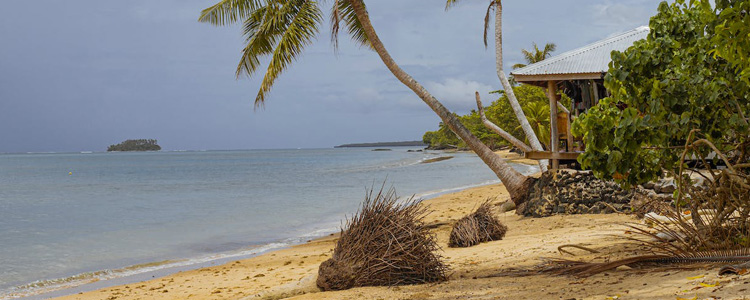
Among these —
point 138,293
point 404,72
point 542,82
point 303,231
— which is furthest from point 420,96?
point 138,293

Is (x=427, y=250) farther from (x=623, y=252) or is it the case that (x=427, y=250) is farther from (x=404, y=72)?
(x=404, y=72)

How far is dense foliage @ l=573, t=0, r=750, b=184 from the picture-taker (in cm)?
546

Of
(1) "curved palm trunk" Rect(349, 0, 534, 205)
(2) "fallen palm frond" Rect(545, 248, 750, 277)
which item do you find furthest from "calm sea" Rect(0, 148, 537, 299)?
(2) "fallen palm frond" Rect(545, 248, 750, 277)

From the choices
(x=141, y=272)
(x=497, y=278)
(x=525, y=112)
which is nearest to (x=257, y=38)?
(x=141, y=272)

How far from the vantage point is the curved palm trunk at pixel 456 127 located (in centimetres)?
1367

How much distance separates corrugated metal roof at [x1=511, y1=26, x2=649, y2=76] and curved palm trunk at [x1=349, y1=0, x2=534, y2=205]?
188 centimetres

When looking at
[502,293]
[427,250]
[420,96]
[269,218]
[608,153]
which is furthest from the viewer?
[269,218]

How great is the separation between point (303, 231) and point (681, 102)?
1113 centimetres

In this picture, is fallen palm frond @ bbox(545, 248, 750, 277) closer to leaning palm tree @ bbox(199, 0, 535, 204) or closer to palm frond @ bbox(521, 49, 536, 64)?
leaning palm tree @ bbox(199, 0, 535, 204)

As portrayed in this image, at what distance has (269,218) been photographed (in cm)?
1855

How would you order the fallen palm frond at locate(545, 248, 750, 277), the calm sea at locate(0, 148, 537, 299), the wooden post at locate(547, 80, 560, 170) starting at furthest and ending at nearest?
the wooden post at locate(547, 80, 560, 170) → the calm sea at locate(0, 148, 537, 299) → the fallen palm frond at locate(545, 248, 750, 277)

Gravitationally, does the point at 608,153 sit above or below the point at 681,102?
below

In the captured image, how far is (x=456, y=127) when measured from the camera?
14227mm

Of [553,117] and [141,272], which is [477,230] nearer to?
[553,117]
